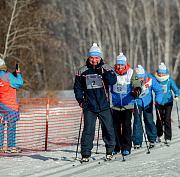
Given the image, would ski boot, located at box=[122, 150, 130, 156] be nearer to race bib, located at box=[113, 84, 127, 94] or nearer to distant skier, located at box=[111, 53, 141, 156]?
distant skier, located at box=[111, 53, 141, 156]

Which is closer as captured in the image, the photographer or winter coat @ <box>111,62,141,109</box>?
winter coat @ <box>111,62,141,109</box>

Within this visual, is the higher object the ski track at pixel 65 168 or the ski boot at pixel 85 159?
the ski boot at pixel 85 159

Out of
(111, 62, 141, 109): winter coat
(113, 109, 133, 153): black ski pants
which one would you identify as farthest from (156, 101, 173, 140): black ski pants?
(111, 62, 141, 109): winter coat

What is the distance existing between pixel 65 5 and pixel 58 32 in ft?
8.58

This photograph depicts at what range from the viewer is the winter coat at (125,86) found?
6023 mm

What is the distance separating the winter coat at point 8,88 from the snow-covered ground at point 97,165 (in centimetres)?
112

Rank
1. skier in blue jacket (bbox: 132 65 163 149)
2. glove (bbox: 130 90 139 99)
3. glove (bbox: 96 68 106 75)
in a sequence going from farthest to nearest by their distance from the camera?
skier in blue jacket (bbox: 132 65 163 149) → glove (bbox: 130 90 139 99) → glove (bbox: 96 68 106 75)

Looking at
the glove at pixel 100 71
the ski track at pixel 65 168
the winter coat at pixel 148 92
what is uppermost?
the glove at pixel 100 71

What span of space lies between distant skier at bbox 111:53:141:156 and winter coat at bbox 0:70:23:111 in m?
2.01

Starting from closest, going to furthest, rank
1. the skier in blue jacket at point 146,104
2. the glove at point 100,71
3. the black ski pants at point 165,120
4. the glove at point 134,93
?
the glove at point 100,71
the glove at point 134,93
the skier in blue jacket at point 146,104
the black ski pants at point 165,120

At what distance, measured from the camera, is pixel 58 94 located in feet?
63.4

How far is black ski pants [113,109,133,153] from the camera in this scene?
240 inches

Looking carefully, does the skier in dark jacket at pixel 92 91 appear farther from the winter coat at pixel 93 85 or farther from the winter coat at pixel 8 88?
the winter coat at pixel 8 88

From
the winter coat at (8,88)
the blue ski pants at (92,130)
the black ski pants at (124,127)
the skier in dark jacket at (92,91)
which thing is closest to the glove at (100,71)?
the skier in dark jacket at (92,91)
